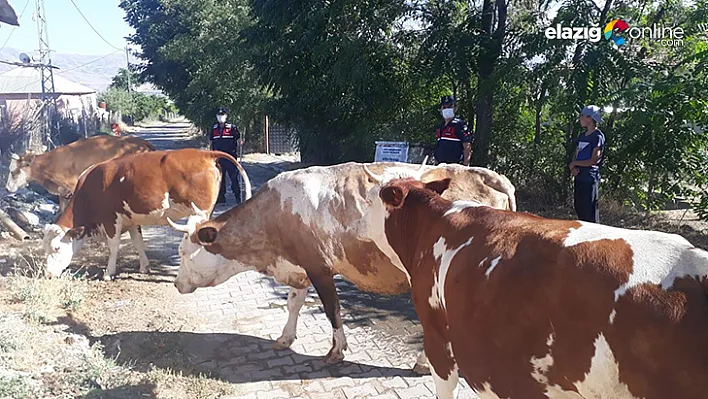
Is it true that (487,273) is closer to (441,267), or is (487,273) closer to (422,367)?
(441,267)

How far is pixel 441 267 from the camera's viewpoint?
2.64m

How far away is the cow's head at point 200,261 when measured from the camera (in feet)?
16.2

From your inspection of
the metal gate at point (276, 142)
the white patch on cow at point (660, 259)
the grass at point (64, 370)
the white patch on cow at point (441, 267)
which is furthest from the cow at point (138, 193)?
the metal gate at point (276, 142)

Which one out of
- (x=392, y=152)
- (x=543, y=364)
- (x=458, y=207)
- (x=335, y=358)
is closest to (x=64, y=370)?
(x=335, y=358)

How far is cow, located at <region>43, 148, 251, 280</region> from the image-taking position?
673 cm

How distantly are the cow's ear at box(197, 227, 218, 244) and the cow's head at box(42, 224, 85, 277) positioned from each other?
2.63m

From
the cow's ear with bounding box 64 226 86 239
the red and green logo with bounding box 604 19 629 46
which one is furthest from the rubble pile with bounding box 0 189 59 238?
the red and green logo with bounding box 604 19 629 46

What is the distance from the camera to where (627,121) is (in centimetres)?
798

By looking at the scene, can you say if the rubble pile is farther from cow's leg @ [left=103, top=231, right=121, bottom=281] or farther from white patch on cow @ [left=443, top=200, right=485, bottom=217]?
white patch on cow @ [left=443, top=200, right=485, bottom=217]

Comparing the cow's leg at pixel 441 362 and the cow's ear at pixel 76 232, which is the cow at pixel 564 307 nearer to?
the cow's leg at pixel 441 362

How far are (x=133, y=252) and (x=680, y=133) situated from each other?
823cm

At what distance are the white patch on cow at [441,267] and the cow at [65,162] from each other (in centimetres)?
816

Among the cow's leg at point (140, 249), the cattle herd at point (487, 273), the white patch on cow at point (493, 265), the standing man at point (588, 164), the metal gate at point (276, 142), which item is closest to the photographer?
the cattle herd at point (487, 273)

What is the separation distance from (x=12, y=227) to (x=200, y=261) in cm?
532
